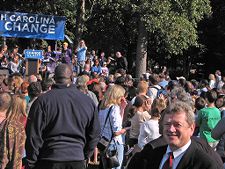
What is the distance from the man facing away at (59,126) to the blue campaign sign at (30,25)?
9.44 meters

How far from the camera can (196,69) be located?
41125mm

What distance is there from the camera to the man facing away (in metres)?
5.10

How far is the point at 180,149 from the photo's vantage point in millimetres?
3062

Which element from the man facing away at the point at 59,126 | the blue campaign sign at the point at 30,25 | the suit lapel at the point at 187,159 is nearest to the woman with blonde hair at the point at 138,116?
the man facing away at the point at 59,126

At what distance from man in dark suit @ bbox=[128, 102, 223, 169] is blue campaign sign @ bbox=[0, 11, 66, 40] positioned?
11.8m

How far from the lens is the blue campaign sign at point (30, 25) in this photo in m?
14.7

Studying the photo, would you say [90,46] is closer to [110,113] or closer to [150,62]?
[150,62]

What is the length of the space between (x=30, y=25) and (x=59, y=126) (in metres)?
10.2

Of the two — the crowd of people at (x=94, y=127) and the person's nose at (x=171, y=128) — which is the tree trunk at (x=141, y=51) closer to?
the crowd of people at (x=94, y=127)

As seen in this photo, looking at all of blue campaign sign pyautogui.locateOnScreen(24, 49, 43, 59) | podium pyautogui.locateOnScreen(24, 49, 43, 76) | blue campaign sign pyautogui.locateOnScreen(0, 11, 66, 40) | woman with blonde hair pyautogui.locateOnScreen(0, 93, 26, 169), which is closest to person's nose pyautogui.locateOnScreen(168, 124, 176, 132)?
woman with blonde hair pyautogui.locateOnScreen(0, 93, 26, 169)

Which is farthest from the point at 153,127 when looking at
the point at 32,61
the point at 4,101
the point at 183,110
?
the point at 32,61

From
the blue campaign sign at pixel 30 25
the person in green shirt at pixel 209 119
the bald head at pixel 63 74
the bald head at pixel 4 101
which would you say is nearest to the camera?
the bald head at pixel 63 74

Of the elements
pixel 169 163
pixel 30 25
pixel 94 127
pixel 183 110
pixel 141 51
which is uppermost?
pixel 30 25

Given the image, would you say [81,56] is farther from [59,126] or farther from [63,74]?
[59,126]
